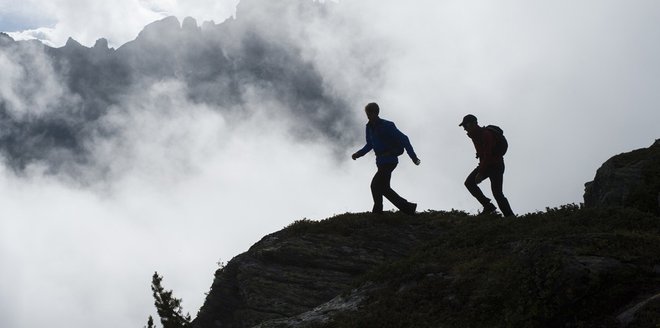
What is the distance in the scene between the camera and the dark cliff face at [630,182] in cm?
1725

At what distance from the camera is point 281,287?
1722 centimetres

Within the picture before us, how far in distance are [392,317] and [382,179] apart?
295 inches

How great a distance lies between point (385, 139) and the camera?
18328 millimetres

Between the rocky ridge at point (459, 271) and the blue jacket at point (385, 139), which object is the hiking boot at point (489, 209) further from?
the blue jacket at point (385, 139)

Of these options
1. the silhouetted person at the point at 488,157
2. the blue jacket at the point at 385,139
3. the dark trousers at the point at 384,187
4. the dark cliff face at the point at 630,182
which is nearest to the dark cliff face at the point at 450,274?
the dark trousers at the point at 384,187

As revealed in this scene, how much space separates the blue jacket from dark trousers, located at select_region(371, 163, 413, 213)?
20 cm

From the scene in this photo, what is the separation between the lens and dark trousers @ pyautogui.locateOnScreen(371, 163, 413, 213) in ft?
60.4

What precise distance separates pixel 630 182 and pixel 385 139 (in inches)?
281

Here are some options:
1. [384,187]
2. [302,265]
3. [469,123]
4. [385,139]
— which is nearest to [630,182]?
[469,123]

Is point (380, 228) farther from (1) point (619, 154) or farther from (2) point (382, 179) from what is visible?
(1) point (619, 154)

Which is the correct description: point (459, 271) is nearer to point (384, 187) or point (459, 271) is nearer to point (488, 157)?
point (488, 157)

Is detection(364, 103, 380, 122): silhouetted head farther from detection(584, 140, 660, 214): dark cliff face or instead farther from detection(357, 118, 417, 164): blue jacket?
detection(584, 140, 660, 214): dark cliff face

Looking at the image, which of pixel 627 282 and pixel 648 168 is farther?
pixel 648 168

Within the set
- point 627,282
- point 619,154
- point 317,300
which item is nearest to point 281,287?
point 317,300
